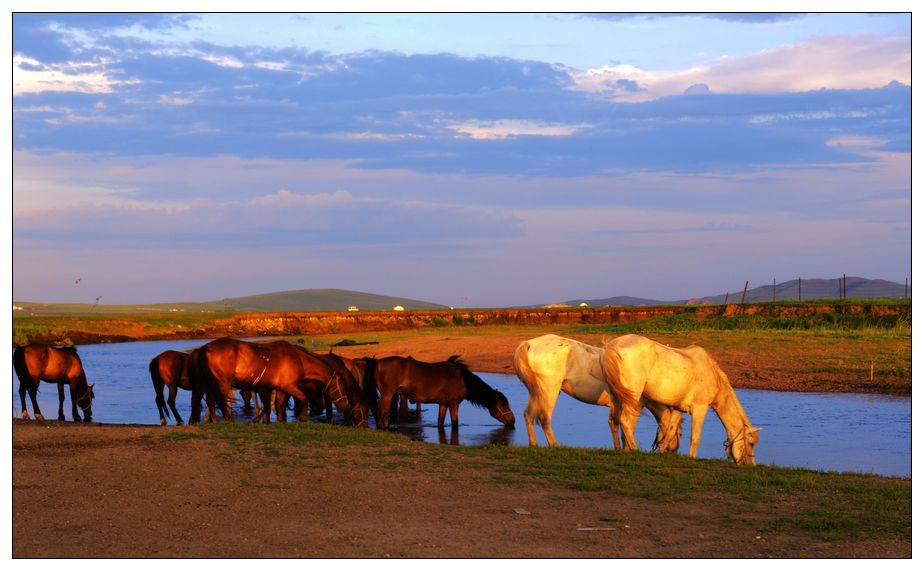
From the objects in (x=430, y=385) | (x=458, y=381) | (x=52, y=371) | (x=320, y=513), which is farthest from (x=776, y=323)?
(x=320, y=513)

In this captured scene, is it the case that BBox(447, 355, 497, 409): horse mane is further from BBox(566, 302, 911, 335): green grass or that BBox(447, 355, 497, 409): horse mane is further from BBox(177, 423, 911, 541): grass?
BBox(566, 302, 911, 335): green grass

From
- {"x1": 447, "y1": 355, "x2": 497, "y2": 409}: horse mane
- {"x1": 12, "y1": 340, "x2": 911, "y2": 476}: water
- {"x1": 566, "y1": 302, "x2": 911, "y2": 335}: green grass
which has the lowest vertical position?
{"x1": 12, "y1": 340, "x2": 911, "y2": 476}: water

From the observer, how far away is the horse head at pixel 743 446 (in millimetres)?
14156

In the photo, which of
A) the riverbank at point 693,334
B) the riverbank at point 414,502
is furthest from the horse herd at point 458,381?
the riverbank at point 693,334

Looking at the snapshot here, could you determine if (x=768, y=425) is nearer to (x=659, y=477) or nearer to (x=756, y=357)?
(x=659, y=477)

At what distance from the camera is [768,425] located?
18875mm

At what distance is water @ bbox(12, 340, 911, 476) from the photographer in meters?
15.4

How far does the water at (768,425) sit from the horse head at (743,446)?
73cm

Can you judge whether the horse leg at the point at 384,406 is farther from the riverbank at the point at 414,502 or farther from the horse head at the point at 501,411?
the riverbank at the point at 414,502

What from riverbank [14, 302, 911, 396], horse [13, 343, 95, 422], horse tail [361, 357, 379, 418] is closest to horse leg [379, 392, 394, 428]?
horse tail [361, 357, 379, 418]

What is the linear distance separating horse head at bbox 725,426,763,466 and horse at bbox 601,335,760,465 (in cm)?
4

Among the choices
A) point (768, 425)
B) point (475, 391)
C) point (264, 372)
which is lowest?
point (768, 425)

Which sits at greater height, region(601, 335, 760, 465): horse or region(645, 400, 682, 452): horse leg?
region(601, 335, 760, 465): horse

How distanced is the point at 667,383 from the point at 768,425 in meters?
5.35
